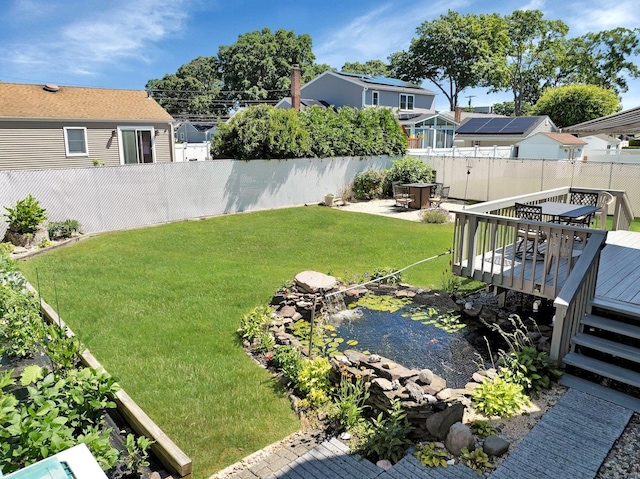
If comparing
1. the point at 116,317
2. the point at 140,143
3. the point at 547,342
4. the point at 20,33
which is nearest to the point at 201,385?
the point at 116,317

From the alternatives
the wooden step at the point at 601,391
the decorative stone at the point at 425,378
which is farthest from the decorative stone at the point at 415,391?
the wooden step at the point at 601,391

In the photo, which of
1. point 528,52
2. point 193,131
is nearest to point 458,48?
point 528,52

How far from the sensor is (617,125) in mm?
7246

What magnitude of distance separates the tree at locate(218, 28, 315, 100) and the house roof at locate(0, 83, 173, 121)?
31666mm

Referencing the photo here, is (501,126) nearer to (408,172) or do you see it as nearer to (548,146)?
(548,146)

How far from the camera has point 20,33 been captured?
2638 cm

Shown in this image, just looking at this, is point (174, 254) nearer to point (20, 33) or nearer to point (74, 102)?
point (74, 102)

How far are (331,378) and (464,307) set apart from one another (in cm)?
299

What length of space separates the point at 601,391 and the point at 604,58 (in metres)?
55.0

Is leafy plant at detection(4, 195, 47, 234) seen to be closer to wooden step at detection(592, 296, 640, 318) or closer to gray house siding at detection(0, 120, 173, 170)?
gray house siding at detection(0, 120, 173, 170)

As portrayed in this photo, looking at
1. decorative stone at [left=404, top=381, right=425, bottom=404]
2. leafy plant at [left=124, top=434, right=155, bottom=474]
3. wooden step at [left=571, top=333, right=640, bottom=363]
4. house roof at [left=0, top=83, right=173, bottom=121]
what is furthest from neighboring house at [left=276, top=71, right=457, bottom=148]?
leafy plant at [left=124, top=434, right=155, bottom=474]

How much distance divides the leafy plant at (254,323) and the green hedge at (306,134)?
957 centimetres

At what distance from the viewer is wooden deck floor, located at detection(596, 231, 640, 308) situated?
4.98 meters

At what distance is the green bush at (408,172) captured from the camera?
17609 mm
